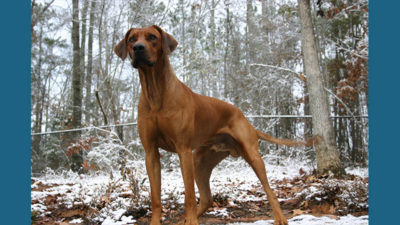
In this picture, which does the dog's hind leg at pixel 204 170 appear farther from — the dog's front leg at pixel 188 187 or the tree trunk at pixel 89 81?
the tree trunk at pixel 89 81

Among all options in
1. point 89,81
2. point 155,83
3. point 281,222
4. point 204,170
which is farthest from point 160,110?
point 89,81

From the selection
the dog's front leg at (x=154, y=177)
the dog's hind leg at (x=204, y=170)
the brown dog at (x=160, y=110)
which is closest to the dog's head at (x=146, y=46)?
the brown dog at (x=160, y=110)

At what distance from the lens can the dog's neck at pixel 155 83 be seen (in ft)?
8.56

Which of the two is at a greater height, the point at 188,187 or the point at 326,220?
the point at 188,187

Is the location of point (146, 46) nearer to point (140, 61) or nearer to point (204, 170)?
point (140, 61)

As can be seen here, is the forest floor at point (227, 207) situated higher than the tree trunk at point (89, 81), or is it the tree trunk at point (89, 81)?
the tree trunk at point (89, 81)

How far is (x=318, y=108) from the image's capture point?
236 inches

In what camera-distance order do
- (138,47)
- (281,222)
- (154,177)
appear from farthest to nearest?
(281,222) → (154,177) → (138,47)

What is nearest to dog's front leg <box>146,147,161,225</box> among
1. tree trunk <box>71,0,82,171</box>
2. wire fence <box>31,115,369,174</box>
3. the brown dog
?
the brown dog

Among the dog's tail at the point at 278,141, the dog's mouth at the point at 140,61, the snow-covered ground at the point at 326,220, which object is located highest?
the dog's mouth at the point at 140,61

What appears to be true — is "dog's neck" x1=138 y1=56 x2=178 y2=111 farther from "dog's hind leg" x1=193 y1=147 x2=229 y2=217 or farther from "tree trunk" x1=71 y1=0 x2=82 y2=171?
"tree trunk" x1=71 y1=0 x2=82 y2=171

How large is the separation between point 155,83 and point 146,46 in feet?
1.21

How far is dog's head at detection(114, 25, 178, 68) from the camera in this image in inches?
92.7

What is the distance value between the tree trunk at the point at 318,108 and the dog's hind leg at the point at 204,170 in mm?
2892
